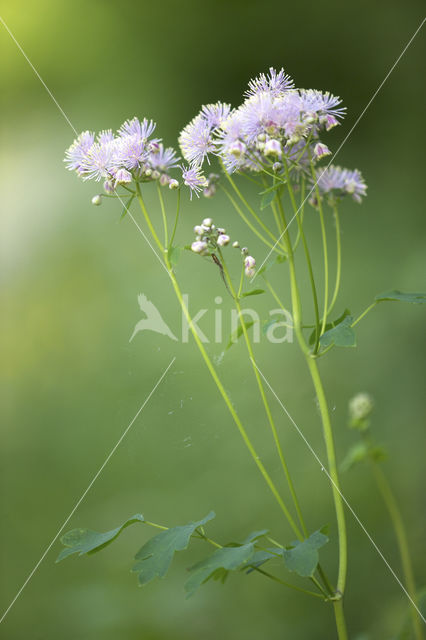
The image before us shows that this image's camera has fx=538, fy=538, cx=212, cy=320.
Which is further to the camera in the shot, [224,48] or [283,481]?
[224,48]

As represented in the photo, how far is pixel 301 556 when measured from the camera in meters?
0.71

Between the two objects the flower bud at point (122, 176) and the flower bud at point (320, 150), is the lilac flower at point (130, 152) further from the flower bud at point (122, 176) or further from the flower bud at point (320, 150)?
the flower bud at point (320, 150)

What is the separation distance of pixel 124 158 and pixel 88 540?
1.98 ft

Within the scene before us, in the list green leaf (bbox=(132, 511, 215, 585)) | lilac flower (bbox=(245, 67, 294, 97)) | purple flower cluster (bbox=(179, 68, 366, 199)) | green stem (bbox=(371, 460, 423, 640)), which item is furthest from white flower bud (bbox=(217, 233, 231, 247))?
green stem (bbox=(371, 460, 423, 640))

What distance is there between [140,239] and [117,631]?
3.38 ft

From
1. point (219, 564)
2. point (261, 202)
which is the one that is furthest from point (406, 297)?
point (219, 564)

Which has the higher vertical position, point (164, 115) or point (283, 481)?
point (164, 115)

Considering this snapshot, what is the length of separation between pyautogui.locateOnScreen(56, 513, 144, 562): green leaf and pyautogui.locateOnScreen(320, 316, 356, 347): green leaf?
0.37 meters

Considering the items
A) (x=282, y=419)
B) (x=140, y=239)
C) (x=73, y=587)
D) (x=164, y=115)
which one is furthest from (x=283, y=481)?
(x=164, y=115)

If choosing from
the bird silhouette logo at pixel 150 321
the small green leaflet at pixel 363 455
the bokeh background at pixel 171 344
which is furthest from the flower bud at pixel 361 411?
the bird silhouette logo at pixel 150 321

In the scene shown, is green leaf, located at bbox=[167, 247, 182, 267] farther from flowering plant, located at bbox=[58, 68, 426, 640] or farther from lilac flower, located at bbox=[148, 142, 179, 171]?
lilac flower, located at bbox=[148, 142, 179, 171]

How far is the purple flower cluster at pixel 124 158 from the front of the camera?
2.82 feet

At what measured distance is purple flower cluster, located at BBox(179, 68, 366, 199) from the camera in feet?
2.60

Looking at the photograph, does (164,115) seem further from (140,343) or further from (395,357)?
(395,357)
